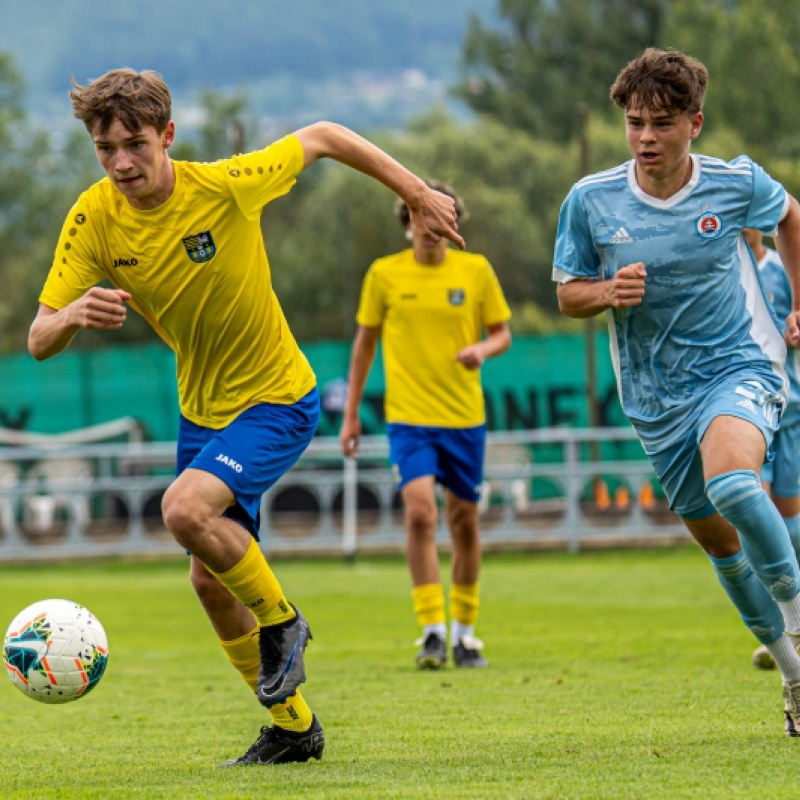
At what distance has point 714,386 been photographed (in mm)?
5438

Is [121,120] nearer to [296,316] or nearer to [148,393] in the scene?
[148,393]

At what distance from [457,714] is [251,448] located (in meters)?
1.78

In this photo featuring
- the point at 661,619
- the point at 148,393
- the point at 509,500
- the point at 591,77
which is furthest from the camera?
the point at 591,77

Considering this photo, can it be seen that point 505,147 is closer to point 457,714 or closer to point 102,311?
point 457,714

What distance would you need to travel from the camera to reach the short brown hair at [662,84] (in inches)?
210

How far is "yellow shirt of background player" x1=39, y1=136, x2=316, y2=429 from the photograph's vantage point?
5.26 m

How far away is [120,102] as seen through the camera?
5012 millimetres

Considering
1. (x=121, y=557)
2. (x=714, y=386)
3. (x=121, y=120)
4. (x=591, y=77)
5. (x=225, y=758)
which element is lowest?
(x=121, y=557)

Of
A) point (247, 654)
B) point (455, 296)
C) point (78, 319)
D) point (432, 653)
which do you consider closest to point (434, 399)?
point (455, 296)

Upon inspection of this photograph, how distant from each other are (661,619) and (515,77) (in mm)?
61189

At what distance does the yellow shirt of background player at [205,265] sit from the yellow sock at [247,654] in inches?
31.6

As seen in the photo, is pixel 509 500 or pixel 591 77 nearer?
pixel 509 500

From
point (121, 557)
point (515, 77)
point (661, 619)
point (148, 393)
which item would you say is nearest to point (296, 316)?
point (148, 393)

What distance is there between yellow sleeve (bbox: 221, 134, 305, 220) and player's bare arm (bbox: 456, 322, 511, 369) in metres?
3.43
